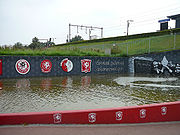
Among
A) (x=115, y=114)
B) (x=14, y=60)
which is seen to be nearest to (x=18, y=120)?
(x=115, y=114)

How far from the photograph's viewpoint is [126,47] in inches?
867

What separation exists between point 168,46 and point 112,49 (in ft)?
22.4

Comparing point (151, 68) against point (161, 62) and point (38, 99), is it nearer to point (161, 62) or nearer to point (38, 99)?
point (161, 62)

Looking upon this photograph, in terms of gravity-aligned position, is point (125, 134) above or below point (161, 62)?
Answer: below

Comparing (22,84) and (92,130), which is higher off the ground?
(22,84)

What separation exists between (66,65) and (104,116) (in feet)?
43.8

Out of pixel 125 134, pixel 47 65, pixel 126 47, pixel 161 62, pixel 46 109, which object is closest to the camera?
pixel 125 134

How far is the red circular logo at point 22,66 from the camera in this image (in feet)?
50.6

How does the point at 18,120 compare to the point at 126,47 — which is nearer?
the point at 18,120

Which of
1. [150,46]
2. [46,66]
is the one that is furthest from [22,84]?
[150,46]

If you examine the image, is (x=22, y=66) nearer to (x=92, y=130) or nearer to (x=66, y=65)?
(x=66, y=65)

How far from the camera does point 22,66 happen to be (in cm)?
1561

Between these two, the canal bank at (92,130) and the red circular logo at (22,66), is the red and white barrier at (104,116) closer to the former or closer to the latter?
the canal bank at (92,130)

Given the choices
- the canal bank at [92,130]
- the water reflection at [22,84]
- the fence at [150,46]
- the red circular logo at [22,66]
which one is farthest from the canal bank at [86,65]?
the canal bank at [92,130]
